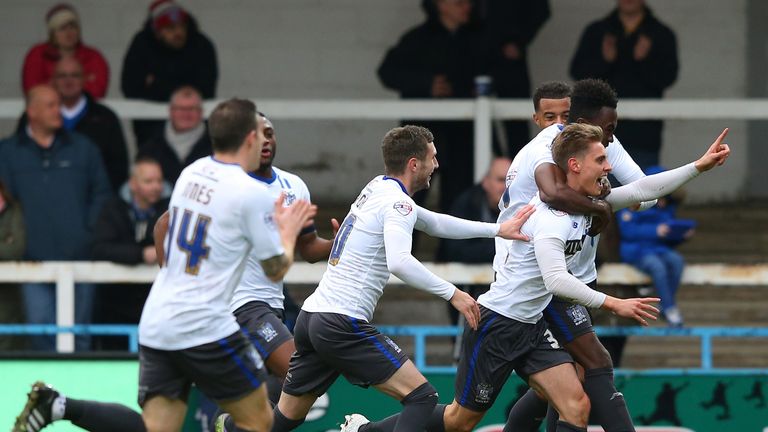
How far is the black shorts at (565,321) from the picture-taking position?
817 centimetres

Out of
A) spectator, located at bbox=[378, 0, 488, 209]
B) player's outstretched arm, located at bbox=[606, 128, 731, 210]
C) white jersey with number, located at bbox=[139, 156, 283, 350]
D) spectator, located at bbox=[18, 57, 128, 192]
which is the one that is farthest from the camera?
spectator, located at bbox=[378, 0, 488, 209]

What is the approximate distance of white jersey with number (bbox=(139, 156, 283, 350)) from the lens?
6.93 metres

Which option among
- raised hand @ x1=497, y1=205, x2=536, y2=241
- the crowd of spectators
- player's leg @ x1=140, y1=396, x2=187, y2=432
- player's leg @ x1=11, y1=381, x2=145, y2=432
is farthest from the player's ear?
the crowd of spectators

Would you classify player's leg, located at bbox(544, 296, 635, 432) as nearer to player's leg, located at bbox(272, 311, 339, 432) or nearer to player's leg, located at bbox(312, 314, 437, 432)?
player's leg, located at bbox(312, 314, 437, 432)

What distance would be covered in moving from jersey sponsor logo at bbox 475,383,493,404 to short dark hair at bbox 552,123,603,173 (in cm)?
111

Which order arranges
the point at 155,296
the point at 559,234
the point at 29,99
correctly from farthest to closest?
1. the point at 29,99
2. the point at 559,234
3. the point at 155,296

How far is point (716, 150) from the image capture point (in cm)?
788

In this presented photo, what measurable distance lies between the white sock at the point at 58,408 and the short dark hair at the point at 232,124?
1.47 meters

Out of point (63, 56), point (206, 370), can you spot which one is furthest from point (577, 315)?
point (63, 56)

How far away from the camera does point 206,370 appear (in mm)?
7094

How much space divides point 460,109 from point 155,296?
4874 mm

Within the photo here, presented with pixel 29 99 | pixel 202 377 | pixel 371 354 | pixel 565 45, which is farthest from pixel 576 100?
pixel 565 45

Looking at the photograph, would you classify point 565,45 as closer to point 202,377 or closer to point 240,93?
point 240,93

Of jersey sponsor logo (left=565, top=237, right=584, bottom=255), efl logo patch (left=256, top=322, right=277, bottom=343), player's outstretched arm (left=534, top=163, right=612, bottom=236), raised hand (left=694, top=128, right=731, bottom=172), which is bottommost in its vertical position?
efl logo patch (left=256, top=322, right=277, bottom=343)
